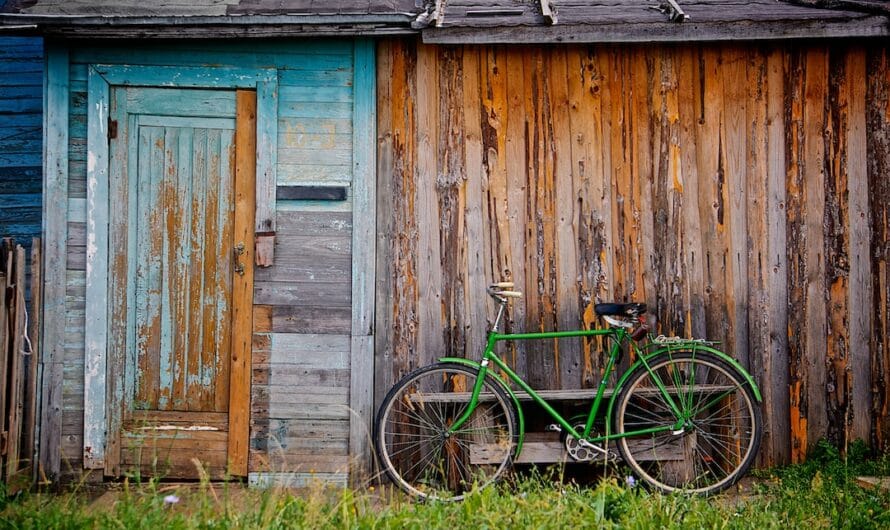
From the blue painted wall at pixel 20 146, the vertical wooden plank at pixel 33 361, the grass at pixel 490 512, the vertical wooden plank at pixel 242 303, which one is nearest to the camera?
the grass at pixel 490 512

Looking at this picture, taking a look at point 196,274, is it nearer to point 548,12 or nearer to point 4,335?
point 4,335

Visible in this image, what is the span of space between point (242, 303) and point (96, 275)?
98 cm

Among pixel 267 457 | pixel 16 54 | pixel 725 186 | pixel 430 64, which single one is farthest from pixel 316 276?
pixel 16 54

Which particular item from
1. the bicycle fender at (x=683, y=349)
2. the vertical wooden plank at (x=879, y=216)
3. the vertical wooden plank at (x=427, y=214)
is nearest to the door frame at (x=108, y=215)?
the vertical wooden plank at (x=427, y=214)

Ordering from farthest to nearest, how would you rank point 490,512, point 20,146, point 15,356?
point 20,146
point 15,356
point 490,512

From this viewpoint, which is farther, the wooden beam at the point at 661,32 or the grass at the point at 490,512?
the wooden beam at the point at 661,32

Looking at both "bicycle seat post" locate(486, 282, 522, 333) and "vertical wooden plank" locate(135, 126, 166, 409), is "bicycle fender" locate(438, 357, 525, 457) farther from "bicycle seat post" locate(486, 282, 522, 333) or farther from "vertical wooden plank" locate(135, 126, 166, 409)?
"vertical wooden plank" locate(135, 126, 166, 409)

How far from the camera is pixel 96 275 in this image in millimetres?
5727

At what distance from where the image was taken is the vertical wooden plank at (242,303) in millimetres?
5789

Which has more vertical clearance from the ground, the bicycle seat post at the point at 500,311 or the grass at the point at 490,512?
the bicycle seat post at the point at 500,311

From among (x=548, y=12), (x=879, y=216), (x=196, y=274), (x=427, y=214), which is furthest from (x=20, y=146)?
(x=879, y=216)

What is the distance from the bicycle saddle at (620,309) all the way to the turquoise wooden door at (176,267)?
2475 millimetres

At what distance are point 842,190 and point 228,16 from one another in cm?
428

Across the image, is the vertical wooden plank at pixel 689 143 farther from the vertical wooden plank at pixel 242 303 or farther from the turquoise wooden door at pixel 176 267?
the turquoise wooden door at pixel 176 267
